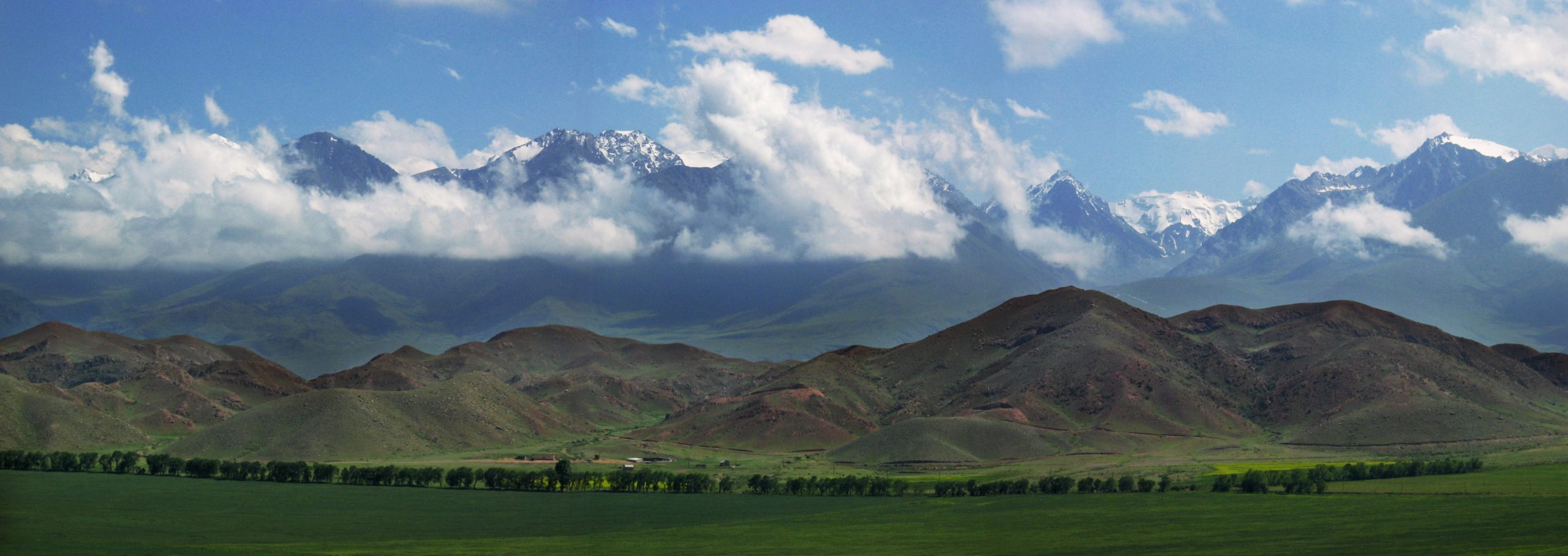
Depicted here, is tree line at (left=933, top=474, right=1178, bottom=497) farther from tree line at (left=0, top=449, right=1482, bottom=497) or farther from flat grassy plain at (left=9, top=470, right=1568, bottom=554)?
flat grassy plain at (left=9, top=470, right=1568, bottom=554)

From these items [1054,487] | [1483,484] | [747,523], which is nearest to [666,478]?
[747,523]

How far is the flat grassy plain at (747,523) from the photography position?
9669 centimetres

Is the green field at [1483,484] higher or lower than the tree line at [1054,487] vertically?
higher

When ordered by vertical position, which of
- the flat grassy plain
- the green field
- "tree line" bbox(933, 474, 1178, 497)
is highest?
the green field

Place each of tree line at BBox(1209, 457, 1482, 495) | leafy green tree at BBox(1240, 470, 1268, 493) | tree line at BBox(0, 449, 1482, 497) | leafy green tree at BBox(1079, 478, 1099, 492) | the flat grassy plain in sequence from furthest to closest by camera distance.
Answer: tree line at BBox(0, 449, 1482, 497)
leafy green tree at BBox(1079, 478, 1099, 492)
tree line at BBox(1209, 457, 1482, 495)
leafy green tree at BBox(1240, 470, 1268, 493)
the flat grassy plain

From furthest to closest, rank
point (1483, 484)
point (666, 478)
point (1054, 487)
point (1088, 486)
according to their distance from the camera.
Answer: point (666, 478) → point (1088, 486) → point (1054, 487) → point (1483, 484)


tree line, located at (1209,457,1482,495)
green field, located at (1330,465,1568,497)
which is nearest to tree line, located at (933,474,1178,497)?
tree line, located at (1209,457,1482,495)

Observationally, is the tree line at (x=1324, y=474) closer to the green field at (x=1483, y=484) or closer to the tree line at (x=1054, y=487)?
the green field at (x=1483, y=484)

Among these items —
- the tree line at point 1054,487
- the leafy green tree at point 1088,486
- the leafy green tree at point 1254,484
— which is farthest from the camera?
the leafy green tree at point 1088,486

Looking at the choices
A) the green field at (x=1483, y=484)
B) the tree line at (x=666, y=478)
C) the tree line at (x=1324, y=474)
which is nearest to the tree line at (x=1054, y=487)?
the tree line at (x=666, y=478)

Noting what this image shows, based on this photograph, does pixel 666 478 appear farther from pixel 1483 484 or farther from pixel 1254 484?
pixel 1483 484

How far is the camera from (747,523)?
124m

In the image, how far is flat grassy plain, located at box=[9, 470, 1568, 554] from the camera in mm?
96688

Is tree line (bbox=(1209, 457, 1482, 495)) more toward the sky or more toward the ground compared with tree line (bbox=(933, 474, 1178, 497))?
more toward the sky
